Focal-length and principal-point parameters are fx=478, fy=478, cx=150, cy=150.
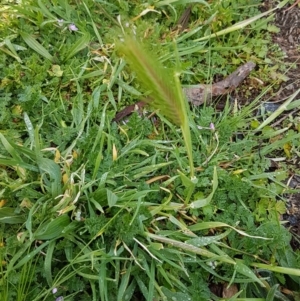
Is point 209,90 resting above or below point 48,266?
below

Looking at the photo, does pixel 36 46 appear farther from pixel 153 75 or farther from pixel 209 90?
pixel 153 75

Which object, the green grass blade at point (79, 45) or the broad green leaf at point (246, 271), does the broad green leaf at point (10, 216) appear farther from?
the broad green leaf at point (246, 271)

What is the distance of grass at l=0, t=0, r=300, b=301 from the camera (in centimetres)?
192

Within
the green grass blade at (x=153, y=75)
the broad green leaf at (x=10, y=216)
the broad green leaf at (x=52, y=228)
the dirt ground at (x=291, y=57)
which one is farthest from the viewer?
the dirt ground at (x=291, y=57)

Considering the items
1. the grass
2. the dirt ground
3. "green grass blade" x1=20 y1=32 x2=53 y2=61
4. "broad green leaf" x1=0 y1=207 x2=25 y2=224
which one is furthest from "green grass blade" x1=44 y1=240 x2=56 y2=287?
the dirt ground

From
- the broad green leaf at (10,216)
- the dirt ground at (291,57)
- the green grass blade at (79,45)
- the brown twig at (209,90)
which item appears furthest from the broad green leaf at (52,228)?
the dirt ground at (291,57)

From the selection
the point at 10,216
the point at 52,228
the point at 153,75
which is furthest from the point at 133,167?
the point at 153,75

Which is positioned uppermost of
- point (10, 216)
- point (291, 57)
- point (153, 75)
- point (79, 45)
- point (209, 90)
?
point (153, 75)

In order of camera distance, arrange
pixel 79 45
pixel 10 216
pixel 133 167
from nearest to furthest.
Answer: pixel 10 216 → pixel 133 167 → pixel 79 45

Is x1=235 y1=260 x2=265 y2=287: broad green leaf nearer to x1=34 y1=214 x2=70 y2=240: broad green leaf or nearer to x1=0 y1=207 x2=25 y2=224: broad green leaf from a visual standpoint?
x1=34 y1=214 x2=70 y2=240: broad green leaf

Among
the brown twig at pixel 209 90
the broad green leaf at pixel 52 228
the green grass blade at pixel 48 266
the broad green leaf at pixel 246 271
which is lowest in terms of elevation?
the broad green leaf at pixel 246 271

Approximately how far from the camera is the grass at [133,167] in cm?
192

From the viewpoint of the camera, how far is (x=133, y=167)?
2.12 metres

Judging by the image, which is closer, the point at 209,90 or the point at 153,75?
the point at 153,75
